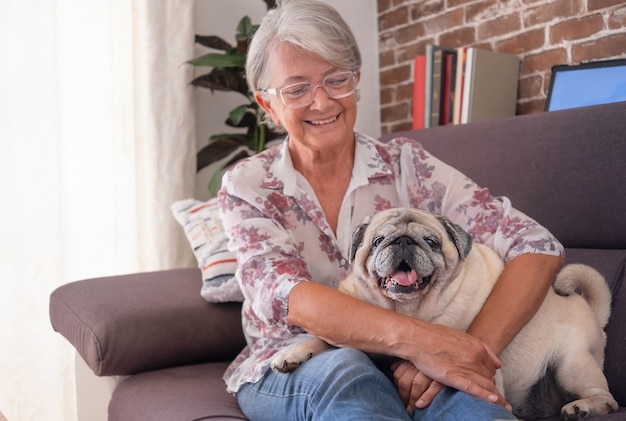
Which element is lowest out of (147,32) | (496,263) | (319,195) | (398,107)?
(496,263)

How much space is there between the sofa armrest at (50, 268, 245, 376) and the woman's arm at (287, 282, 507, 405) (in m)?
0.52

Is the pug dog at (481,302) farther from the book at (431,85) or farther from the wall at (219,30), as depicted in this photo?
the wall at (219,30)

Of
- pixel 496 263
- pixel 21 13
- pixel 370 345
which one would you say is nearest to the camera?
pixel 370 345

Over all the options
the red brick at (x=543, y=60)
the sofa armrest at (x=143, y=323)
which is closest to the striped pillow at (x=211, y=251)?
the sofa armrest at (x=143, y=323)

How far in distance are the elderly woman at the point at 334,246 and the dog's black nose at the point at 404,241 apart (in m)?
0.13

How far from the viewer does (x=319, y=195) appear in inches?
63.4

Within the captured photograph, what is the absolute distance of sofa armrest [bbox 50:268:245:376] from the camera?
1695 millimetres

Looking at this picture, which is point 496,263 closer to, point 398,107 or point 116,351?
point 116,351

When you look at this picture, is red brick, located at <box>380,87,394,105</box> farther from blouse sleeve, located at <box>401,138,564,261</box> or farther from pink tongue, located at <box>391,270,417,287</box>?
pink tongue, located at <box>391,270,417,287</box>

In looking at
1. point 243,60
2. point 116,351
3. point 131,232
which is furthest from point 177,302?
point 243,60

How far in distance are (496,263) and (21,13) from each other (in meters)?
1.93

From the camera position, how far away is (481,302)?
142 centimetres

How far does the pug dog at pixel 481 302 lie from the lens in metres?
1.29

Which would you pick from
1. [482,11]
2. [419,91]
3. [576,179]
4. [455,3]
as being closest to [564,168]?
[576,179]
